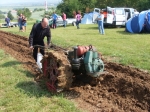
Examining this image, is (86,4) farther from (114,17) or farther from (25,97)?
(25,97)

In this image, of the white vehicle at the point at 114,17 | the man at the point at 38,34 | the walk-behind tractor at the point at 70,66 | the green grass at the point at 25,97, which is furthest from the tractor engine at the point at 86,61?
the white vehicle at the point at 114,17

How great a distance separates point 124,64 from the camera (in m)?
8.21

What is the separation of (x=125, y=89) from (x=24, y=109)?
2229 mm

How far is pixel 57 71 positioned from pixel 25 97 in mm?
907

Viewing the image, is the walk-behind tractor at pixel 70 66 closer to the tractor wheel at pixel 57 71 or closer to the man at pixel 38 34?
the tractor wheel at pixel 57 71

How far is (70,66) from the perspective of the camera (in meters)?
5.70

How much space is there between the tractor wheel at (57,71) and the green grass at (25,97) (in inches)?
8.9

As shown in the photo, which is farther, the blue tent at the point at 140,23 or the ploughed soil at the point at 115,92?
the blue tent at the point at 140,23

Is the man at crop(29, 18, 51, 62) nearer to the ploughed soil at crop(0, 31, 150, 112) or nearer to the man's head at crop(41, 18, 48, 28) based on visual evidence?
the man's head at crop(41, 18, 48, 28)

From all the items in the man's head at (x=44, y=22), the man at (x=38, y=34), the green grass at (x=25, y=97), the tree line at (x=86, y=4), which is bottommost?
the green grass at (x=25, y=97)

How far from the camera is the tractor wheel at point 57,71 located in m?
5.59

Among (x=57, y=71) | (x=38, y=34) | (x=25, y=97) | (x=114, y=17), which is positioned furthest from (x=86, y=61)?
(x=114, y=17)

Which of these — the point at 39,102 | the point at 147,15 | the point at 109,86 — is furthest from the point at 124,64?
the point at 147,15

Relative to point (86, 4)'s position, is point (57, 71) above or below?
below
